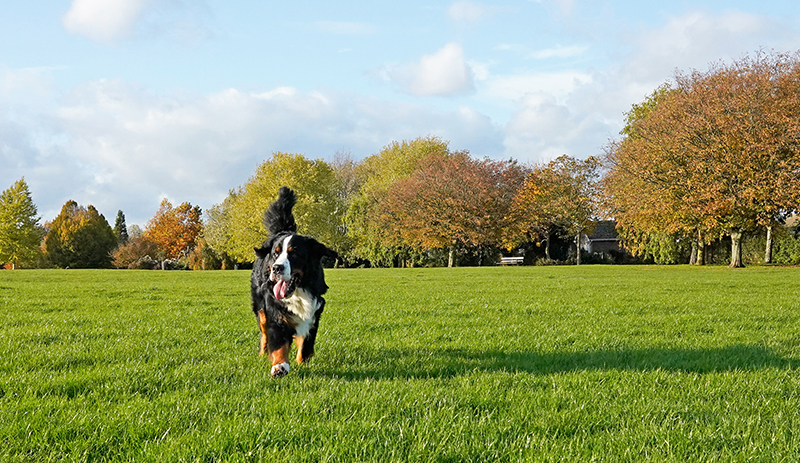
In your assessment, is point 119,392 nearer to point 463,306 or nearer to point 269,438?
point 269,438

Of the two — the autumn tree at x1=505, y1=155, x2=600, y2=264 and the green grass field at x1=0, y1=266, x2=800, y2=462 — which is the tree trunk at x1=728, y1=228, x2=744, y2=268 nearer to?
the autumn tree at x1=505, y1=155, x2=600, y2=264

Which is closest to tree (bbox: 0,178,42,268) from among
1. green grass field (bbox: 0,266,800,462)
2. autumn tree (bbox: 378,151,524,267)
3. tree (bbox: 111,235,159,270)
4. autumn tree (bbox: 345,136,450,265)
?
tree (bbox: 111,235,159,270)

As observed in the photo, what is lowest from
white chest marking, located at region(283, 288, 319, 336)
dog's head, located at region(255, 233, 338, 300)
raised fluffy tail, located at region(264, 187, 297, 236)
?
white chest marking, located at region(283, 288, 319, 336)

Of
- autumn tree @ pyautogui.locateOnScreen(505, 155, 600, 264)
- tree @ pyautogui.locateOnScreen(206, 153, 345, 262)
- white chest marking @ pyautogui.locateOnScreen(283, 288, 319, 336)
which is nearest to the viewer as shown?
white chest marking @ pyautogui.locateOnScreen(283, 288, 319, 336)

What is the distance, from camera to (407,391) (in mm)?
4594

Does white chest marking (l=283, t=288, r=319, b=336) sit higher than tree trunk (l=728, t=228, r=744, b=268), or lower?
lower

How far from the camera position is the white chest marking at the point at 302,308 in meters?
5.29

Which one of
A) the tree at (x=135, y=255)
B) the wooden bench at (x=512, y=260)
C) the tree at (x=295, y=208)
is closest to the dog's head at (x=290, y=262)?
the tree at (x=295, y=208)

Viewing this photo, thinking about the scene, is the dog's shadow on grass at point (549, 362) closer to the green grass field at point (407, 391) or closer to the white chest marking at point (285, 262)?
the green grass field at point (407, 391)

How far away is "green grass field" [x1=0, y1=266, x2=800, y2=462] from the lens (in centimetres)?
339

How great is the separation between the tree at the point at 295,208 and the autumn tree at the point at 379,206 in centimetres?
187

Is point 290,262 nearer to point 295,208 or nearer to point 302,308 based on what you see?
point 302,308

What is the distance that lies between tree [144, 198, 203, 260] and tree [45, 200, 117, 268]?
4.89 m

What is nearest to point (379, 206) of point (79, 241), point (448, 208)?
point (448, 208)
